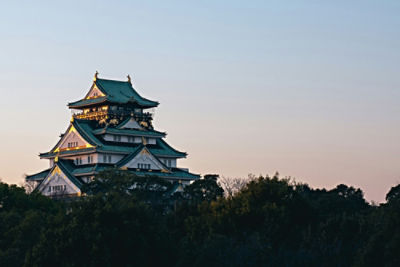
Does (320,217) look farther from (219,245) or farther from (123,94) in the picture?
(123,94)

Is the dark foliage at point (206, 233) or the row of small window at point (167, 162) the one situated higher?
the row of small window at point (167, 162)

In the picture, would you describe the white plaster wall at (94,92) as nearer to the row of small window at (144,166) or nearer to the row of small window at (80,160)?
the row of small window at (80,160)

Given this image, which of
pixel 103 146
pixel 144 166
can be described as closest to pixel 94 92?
pixel 103 146

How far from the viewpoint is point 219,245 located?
51062 millimetres

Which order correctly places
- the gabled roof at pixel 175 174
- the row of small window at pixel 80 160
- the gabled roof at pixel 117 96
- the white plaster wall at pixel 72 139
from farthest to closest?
the gabled roof at pixel 117 96, the white plaster wall at pixel 72 139, the row of small window at pixel 80 160, the gabled roof at pixel 175 174

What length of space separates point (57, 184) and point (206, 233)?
41062 millimetres

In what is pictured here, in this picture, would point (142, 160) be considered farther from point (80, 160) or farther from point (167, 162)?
point (80, 160)

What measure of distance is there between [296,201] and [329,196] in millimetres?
25015

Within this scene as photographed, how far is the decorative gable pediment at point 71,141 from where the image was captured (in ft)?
313

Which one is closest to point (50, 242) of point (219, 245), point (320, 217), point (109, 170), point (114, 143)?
point (219, 245)

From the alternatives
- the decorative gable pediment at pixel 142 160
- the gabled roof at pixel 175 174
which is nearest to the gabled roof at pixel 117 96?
the decorative gable pediment at pixel 142 160

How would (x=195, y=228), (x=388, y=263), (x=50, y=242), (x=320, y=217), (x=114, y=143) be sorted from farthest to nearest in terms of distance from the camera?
(x=114, y=143)
(x=320, y=217)
(x=195, y=228)
(x=50, y=242)
(x=388, y=263)

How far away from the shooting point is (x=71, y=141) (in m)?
96.9

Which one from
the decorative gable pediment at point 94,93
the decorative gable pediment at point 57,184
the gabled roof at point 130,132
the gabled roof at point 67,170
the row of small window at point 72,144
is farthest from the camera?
the decorative gable pediment at point 94,93
